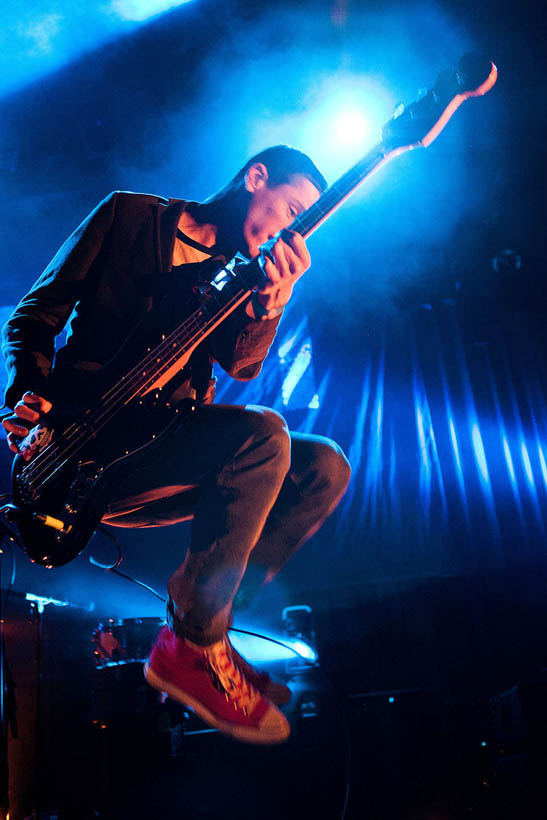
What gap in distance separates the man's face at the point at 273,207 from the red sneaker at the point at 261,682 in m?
1.38

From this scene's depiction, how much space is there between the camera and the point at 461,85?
6.19ft

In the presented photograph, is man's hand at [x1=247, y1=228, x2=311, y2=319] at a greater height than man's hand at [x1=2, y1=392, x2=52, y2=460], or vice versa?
man's hand at [x1=247, y1=228, x2=311, y2=319]

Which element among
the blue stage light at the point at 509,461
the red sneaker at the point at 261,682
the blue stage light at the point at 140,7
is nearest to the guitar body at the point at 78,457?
the red sneaker at the point at 261,682

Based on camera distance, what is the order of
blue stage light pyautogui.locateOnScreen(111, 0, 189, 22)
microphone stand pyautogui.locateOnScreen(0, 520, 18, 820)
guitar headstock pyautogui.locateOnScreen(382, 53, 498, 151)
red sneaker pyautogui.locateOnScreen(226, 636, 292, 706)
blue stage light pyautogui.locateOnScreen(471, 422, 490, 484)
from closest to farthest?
microphone stand pyautogui.locateOnScreen(0, 520, 18, 820) → red sneaker pyautogui.locateOnScreen(226, 636, 292, 706) → guitar headstock pyautogui.locateOnScreen(382, 53, 498, 151) → blue stage light pyautogui.locateOnScreen(111, 0, 189, 22) → blue stage light pyautogui.locateOnScreen(471, 422, 490, 484)

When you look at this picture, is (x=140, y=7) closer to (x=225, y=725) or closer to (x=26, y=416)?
(x=26, y=416)

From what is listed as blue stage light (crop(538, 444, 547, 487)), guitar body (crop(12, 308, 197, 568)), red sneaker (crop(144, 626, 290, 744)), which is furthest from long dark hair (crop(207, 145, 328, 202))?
blue stage light (crop(538, 444, 547, 487))

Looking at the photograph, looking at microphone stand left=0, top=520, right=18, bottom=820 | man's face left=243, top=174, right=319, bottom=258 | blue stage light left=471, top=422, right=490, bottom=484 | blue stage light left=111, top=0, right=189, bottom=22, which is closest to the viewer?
microphone stand left=0, top=520, right=18, bottom=820

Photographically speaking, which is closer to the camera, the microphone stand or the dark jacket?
the microphone stand

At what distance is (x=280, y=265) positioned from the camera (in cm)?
174

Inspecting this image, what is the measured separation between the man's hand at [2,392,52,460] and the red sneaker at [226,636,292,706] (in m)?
0.87

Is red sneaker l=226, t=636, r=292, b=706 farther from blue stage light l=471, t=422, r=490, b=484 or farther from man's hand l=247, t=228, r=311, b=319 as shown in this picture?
blue stage light l=471, t=422, r=490, b=484

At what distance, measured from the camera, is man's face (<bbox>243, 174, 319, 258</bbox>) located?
2.07 metres

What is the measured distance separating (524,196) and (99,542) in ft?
13.3

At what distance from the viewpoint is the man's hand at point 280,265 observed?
1.74 metres
